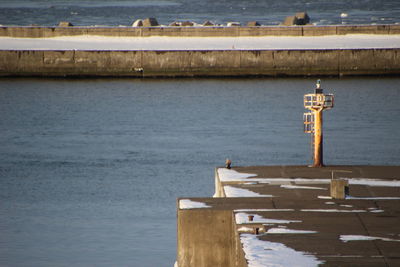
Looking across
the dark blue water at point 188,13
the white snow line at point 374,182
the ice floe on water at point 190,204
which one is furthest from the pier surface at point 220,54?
the dark blue water at point 188,13

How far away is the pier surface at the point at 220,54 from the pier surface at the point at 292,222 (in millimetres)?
23923

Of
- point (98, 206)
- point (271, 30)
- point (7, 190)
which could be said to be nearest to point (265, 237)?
point (98, 206)

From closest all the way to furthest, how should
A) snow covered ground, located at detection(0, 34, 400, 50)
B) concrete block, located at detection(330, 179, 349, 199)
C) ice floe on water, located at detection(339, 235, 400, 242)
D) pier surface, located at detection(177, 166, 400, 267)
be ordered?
pier surface, located at detection(177, 166, 400, 267)
ice floe on water, located at detection(339, 235, 400, 242)
concrete block, located at detection(330, 179, 349, 199)
snow covered ground, located at detection(0, 34, 400, 50)

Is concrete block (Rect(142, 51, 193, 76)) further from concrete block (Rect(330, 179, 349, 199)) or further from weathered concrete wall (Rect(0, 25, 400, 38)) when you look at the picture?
concrete block (Rect(330, 179, 349, 199))

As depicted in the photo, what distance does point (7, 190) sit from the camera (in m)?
21.5

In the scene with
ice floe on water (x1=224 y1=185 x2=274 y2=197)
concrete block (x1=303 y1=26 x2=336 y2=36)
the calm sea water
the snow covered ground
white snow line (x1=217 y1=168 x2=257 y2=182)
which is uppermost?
concrete block (x1=303 y1=26 x2=336 y2=36)

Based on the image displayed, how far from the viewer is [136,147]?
1043 inches

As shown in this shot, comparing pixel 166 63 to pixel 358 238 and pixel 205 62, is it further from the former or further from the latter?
pixel 358 238

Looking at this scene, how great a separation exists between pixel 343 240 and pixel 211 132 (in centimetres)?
1698

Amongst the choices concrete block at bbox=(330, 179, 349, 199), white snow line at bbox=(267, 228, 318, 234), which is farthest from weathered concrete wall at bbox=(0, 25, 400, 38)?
white snow line at bbox=(267, 228, 318, 234)

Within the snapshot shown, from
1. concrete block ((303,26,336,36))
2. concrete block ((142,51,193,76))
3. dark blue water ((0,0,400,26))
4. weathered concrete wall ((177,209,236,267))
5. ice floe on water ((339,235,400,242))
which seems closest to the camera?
ice floe on water ((339,235,400,242))

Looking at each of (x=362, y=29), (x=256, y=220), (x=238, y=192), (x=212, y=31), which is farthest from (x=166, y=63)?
(x=256, y=220)

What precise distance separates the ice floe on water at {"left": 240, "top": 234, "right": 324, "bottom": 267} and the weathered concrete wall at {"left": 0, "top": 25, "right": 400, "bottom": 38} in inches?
1285

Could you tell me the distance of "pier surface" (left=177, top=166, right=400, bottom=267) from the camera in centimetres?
1139
